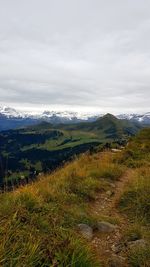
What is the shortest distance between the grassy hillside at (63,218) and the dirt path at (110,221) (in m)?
0.10

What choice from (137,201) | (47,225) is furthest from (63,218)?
(137,201)

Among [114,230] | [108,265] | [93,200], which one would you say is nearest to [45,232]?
[108,265]

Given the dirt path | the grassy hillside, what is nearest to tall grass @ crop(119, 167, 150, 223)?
the grassy hillside

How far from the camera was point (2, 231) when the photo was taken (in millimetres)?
6133

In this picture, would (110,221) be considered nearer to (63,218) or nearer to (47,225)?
(63,218)

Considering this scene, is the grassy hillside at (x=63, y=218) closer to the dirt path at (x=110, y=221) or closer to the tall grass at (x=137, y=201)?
the tall grass at (x=137, y=201)

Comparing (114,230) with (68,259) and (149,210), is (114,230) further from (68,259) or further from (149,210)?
(68,259)

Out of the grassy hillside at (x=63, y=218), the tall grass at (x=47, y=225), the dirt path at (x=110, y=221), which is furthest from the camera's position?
the dirt path at (x=110, y=221)

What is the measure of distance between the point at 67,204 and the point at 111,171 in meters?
5.69

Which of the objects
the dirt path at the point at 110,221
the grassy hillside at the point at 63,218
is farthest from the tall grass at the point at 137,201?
the dirt path at the point at 110,221

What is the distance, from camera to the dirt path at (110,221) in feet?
25.6

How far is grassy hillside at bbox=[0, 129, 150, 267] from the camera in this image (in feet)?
19.5

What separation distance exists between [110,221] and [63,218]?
5.41ft

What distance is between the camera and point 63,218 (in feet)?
30.3
